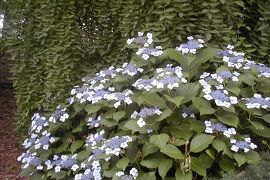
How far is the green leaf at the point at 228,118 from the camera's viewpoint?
322cm

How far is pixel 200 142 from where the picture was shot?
3.17m

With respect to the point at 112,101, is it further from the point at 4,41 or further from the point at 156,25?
the point at 4,41

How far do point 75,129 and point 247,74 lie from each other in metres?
1.66

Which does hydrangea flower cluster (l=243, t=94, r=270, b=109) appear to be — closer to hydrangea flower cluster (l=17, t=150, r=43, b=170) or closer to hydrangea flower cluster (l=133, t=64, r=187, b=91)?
hydrangea flower cluster (l=133, t=64, r=187, b=91)

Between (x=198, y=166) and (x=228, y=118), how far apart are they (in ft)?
1.47

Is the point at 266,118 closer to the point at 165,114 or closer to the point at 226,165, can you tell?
the point at 226,165

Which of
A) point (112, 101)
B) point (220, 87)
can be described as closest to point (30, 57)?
point (112, 101)

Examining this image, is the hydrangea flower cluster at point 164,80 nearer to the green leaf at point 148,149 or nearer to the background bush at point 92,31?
the green leaf at point 148,149

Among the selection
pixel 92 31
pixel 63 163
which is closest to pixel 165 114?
pixel 63 163

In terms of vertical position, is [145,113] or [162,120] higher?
[145,113]

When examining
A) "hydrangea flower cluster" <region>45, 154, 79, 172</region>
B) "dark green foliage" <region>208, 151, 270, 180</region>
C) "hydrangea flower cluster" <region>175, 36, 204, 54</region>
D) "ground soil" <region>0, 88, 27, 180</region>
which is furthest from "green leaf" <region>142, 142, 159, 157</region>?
"ground soil" <region>0, 88, 27, 180</region>

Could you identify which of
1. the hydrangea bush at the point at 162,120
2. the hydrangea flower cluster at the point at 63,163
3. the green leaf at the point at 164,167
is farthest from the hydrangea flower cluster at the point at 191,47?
the hydrangea flower cluster at the point at 63,163

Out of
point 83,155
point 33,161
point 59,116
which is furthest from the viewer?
point 59,116

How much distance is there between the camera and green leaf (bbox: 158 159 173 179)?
10.2 feet
